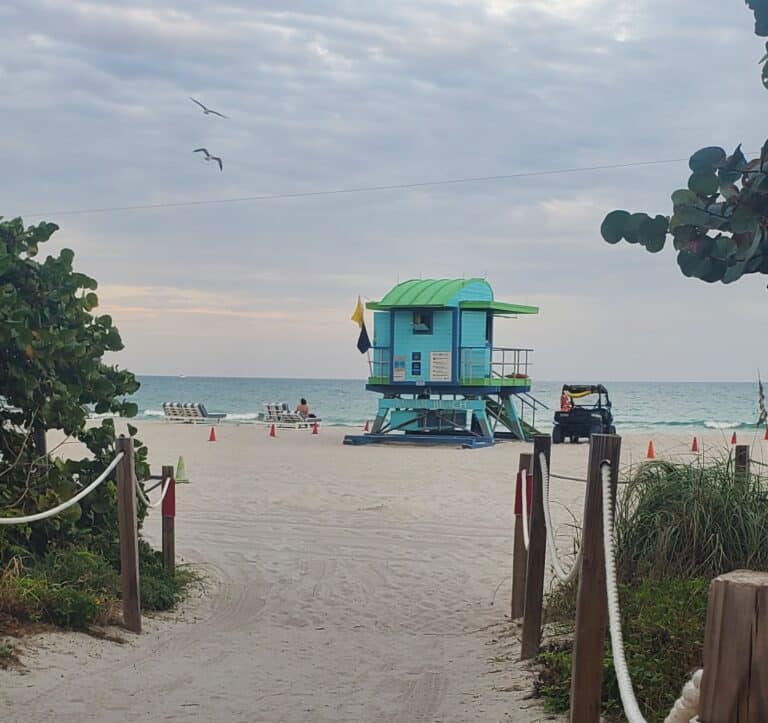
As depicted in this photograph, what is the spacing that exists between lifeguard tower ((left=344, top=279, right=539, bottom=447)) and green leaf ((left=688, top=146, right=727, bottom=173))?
1018 inches

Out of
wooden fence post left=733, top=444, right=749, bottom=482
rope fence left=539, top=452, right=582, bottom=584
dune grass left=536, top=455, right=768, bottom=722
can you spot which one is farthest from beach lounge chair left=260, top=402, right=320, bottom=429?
rope fence left=539, top=452, right=582, bottom=584

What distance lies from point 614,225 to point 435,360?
2656 cm

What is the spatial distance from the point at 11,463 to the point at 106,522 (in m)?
1.03

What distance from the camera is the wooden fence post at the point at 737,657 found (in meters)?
1.93

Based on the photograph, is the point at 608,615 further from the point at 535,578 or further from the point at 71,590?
the point at 71,590

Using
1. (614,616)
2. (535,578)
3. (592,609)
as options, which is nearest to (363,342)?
(535,578)

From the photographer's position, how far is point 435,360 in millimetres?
30453

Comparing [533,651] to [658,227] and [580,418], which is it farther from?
[580,418]

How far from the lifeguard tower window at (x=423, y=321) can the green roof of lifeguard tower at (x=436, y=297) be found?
1.47 ft

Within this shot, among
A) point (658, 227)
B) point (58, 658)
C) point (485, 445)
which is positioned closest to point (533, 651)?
point (58, 658)

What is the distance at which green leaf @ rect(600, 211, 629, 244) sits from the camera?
3.89 meters

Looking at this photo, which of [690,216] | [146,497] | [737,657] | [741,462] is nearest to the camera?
[737,657]

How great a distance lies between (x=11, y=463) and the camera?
8.27 meters

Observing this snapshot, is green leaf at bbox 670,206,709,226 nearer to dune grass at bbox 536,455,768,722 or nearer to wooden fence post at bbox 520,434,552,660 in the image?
dune grass at bbox 536,455,768,722
